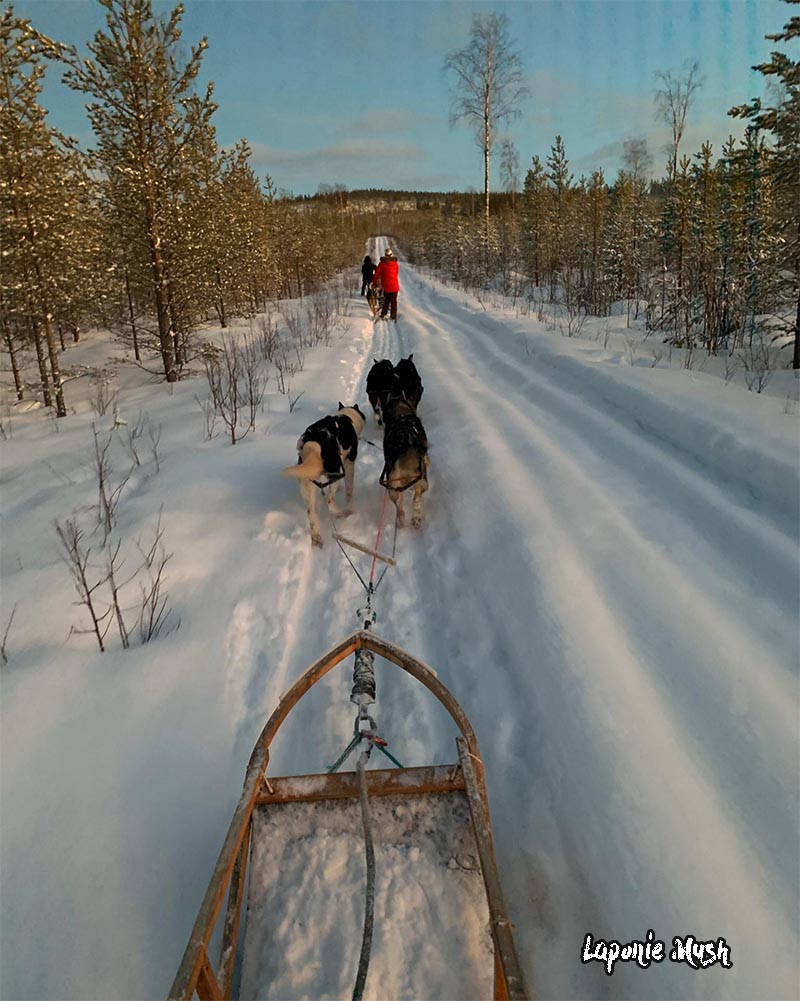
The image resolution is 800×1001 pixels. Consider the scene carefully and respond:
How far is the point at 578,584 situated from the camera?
2988mm

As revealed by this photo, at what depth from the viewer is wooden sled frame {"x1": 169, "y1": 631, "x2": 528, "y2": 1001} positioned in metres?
1.12

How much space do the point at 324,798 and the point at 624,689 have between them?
140 cm

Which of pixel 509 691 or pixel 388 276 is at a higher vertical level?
pixel 388 276

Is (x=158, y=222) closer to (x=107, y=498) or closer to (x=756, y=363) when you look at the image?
(x=107, y=498)

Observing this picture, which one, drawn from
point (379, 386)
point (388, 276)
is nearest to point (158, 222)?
point (388, 276)

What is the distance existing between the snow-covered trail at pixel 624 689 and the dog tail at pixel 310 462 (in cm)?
87

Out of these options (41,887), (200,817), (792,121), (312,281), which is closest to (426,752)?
(200,817)

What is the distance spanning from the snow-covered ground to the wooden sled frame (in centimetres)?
37

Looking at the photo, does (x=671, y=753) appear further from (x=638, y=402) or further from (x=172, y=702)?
(x=638, y=402)

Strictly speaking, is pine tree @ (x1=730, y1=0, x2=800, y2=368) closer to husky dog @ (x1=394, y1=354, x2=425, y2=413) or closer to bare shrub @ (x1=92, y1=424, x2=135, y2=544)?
husky dog @ (x1=394, y1=354, x2=425, y2=413)

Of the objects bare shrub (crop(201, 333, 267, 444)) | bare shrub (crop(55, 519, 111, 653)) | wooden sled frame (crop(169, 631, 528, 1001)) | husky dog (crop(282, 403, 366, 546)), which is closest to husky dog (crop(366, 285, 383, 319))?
bare shrub (crop(201, 333, 267, 444))

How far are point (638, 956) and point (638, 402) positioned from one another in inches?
188

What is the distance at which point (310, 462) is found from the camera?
381cm

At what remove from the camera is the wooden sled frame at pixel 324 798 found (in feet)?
3.66
